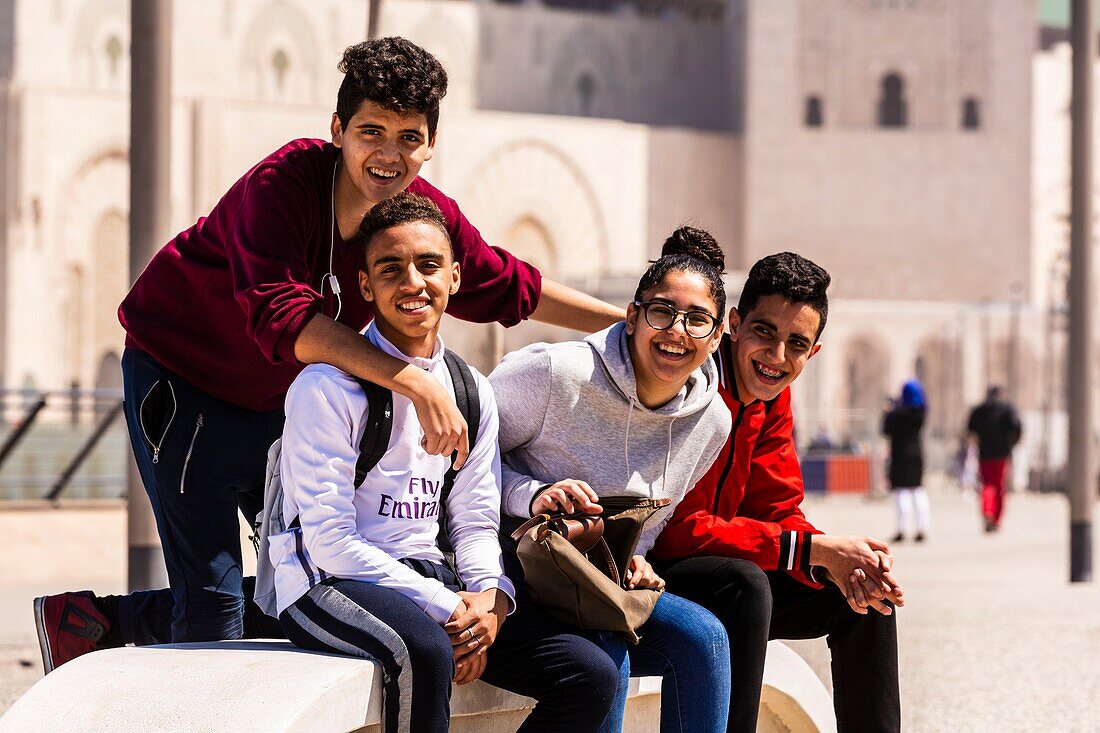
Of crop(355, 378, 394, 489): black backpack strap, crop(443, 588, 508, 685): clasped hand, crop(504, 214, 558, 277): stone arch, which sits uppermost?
crop(504, 214, 558, 277): stone arch

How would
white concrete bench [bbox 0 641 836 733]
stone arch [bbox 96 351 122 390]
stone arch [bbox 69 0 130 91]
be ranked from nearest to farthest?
white concrete bench [bbox 0 641 836 733] → stone arch [bbox 96 351 122 390] → stone arch [bbox 69 0 130 91]

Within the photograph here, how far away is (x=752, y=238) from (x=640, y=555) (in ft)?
144

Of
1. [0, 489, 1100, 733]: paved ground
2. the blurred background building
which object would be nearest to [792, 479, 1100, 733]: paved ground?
[0, 489, 1100, 733]: paved ground

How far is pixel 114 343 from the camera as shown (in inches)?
1508

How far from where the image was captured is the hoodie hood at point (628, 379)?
3.26m

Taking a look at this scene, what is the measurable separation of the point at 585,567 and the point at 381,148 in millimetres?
891

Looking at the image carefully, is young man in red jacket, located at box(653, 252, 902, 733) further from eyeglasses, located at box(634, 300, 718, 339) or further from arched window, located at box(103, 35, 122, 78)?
arched window, located at box(103, 35, 122, 78)

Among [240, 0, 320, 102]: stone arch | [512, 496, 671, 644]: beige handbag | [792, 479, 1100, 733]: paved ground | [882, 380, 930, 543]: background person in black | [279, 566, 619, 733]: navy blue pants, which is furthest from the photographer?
[240, 0, 320, 102]: stone arch

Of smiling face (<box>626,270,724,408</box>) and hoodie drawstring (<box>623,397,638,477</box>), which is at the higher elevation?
smiling face (<box>626,270,724,408</box>)

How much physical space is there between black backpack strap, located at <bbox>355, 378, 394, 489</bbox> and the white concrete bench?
0.35 metres

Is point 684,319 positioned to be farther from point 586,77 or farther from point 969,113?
point 586,77

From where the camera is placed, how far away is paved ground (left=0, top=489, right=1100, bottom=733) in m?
5.61

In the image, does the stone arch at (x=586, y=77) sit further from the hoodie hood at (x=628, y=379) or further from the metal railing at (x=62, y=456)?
the hoodie hood at (x=628, y=379)

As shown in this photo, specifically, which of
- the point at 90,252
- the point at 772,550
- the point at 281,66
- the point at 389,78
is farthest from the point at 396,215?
the point at 281,66
